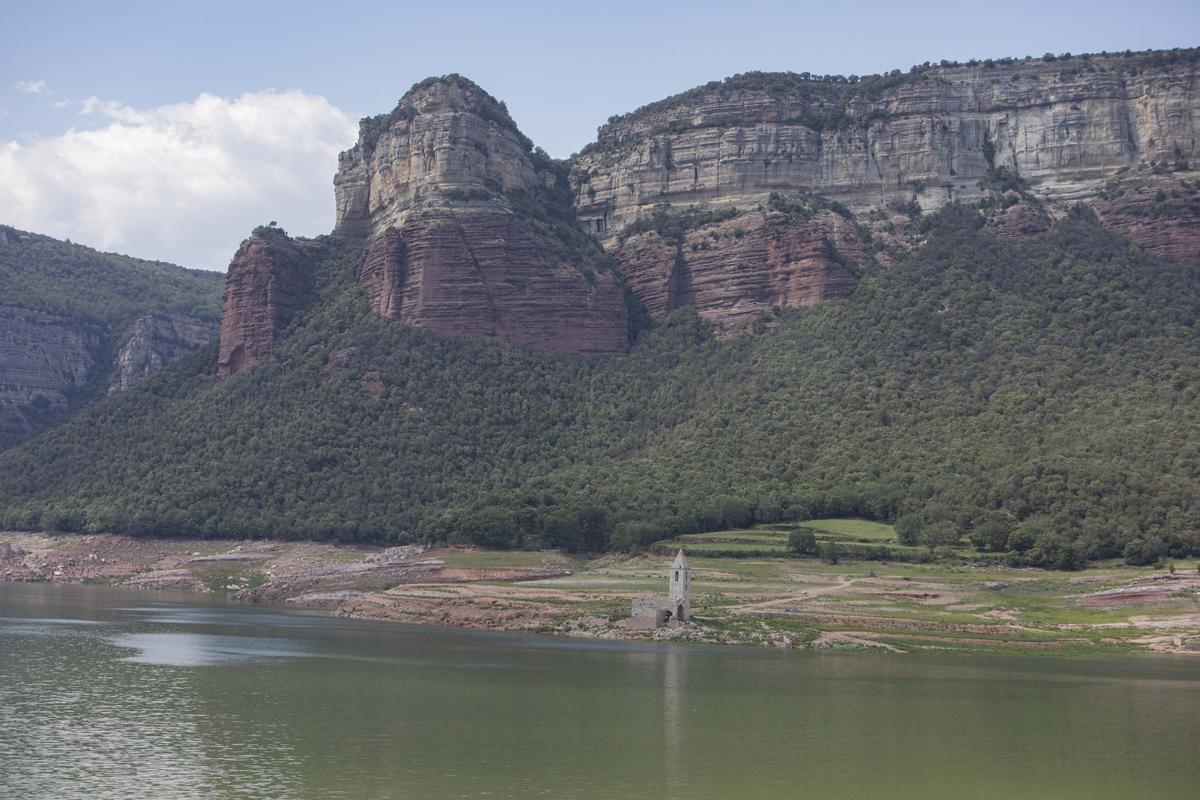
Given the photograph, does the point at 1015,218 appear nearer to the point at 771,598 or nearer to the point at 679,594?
the point at 771,598

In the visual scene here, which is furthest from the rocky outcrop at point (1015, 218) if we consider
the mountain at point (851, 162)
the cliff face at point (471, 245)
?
the cliff face at point (471, 245)

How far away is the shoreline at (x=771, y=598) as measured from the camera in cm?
8794

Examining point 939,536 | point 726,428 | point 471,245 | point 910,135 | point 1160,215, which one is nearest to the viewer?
point 939,536

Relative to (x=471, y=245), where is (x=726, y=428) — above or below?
below

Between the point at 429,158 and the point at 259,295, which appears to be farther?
the point at 429,158

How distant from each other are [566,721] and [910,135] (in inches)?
5289

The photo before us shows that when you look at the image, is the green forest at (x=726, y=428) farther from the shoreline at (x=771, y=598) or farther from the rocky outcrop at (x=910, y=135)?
the rocky outcrop at (x=910, y=135)

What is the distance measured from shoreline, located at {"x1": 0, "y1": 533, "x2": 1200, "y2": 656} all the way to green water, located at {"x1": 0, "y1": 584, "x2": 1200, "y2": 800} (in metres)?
5.27

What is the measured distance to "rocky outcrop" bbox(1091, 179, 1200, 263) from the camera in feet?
481

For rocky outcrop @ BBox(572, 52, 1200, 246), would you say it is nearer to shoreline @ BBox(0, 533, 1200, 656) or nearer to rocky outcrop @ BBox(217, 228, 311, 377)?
rocky outcrop @ BBox(217, 228, 311, 377)

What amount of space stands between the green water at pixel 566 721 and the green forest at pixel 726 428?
3492 cm

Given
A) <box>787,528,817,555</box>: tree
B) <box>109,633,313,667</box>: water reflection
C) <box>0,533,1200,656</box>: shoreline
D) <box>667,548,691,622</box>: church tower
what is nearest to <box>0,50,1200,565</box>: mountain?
<box>0,533,1200,656</box>: shoreline

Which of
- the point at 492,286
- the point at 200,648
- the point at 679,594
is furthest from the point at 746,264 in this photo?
the point at 200,648

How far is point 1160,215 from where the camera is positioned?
149500 millimetres
